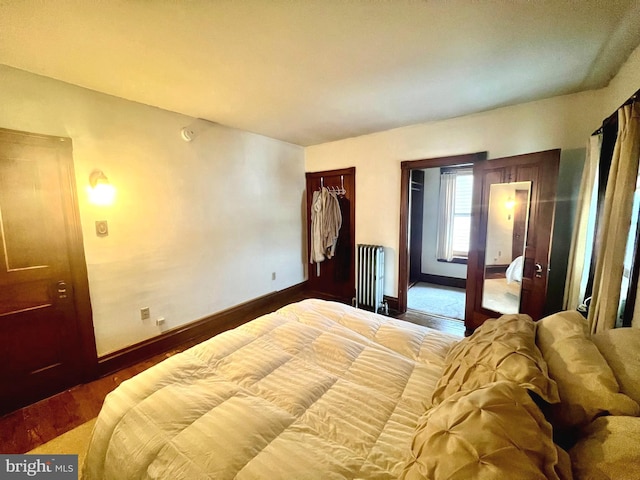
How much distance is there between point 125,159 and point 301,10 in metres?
2.03

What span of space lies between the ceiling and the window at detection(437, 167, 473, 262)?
2225mm

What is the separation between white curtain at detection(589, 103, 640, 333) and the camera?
1475 millimetres

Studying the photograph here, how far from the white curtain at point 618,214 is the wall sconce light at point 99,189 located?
3663mm

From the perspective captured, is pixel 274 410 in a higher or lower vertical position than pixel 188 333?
higher

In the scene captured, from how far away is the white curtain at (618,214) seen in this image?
1475mm

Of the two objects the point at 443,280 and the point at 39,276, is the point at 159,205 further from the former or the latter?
the point at 443,280

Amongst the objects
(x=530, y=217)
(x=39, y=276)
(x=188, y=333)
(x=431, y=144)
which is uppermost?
(x=431, y=144)

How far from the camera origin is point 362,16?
1371 millimetres

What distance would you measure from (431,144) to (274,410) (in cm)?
321

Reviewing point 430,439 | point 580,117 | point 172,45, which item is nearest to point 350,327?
point 430,439

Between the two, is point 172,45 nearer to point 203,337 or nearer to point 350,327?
point 350,327

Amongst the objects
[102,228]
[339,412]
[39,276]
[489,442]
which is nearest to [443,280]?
[339,412]

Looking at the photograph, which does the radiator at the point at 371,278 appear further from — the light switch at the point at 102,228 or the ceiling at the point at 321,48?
the light switch at the point at 102,228

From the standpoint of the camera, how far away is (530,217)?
2.51 metres
